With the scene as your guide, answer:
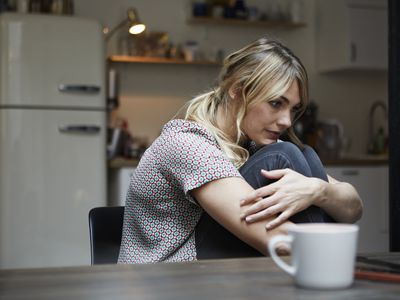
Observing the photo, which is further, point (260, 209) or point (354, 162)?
point (354, 162)

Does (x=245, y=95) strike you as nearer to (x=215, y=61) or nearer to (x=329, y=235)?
(x=329, y=235)

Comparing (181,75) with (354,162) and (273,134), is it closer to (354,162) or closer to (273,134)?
(354,162)

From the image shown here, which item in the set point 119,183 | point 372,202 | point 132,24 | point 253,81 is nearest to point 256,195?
point 253,81

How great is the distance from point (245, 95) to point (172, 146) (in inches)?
10.3

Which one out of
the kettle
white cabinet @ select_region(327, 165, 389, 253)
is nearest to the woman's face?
white cabinet @ select_region(327, 165, 389, 253)

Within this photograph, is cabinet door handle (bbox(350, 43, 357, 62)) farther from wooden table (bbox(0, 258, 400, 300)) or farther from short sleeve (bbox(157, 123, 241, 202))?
wooden table (bbox(0, 258, 400, 300))

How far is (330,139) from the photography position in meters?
4.62

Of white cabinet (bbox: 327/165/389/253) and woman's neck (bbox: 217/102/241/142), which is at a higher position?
woman's neck (bbox: 217/102/241/142)

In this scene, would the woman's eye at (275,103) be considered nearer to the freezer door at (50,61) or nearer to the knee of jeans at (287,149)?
the knee of jeans at (287,149)

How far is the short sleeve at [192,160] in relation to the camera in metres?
1.32

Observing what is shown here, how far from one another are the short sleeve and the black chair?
0.81 feet

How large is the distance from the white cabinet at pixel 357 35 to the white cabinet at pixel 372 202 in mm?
778

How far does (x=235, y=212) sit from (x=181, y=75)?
341 centimetres

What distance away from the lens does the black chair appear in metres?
1.58
